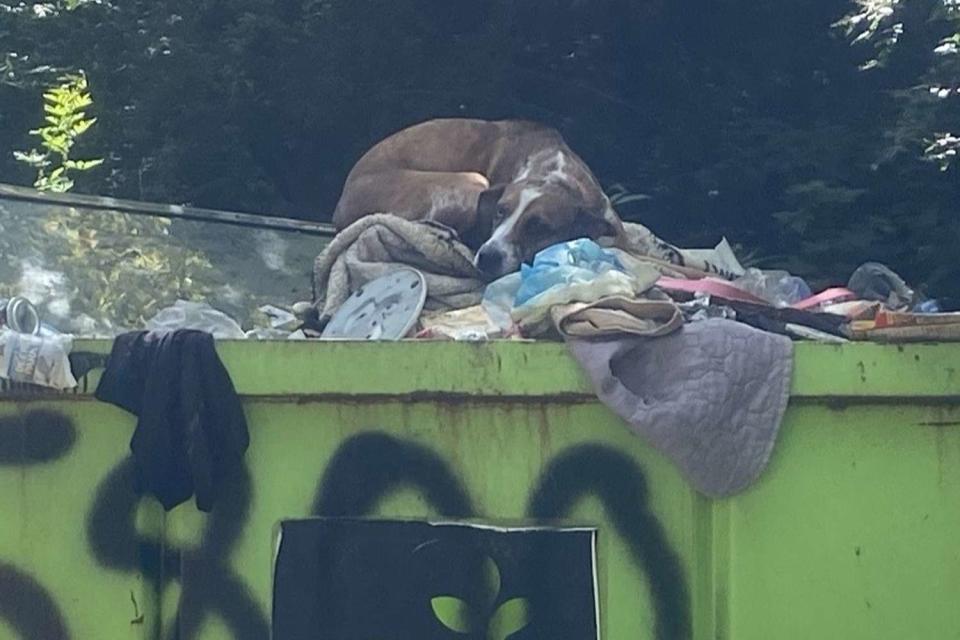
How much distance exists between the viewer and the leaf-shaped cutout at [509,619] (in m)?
2.43

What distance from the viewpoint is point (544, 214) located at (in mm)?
4438

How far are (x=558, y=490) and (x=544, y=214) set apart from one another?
211 cm

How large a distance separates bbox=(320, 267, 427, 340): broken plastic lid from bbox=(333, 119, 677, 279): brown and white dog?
0.73m

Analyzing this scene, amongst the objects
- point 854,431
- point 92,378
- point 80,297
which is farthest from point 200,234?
point 854,431

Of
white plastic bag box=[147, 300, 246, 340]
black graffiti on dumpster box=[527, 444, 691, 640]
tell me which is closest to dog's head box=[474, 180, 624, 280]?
white plastic bag box=[147, 300, 246, 340]

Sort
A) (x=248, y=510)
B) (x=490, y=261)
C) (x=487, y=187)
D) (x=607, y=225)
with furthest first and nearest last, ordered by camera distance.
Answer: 1. (x=487, y=187)
2. (x=607, y=225)
3. (x=490, y=261)
4. (x=248, y=510)

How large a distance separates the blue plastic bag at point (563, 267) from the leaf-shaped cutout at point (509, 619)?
55 centimetres

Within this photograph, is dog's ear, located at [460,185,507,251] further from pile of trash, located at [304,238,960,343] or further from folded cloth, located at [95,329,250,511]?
folded cloth, located at [95,329,250,511]

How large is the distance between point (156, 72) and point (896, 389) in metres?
6.01

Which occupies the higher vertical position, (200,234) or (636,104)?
(636,104)

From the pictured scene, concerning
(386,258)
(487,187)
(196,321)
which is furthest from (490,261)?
(487,187)

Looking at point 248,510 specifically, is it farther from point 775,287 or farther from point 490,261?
point 775,287

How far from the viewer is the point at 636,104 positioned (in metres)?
7.57

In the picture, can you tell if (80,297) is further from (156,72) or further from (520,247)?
(156,72)
